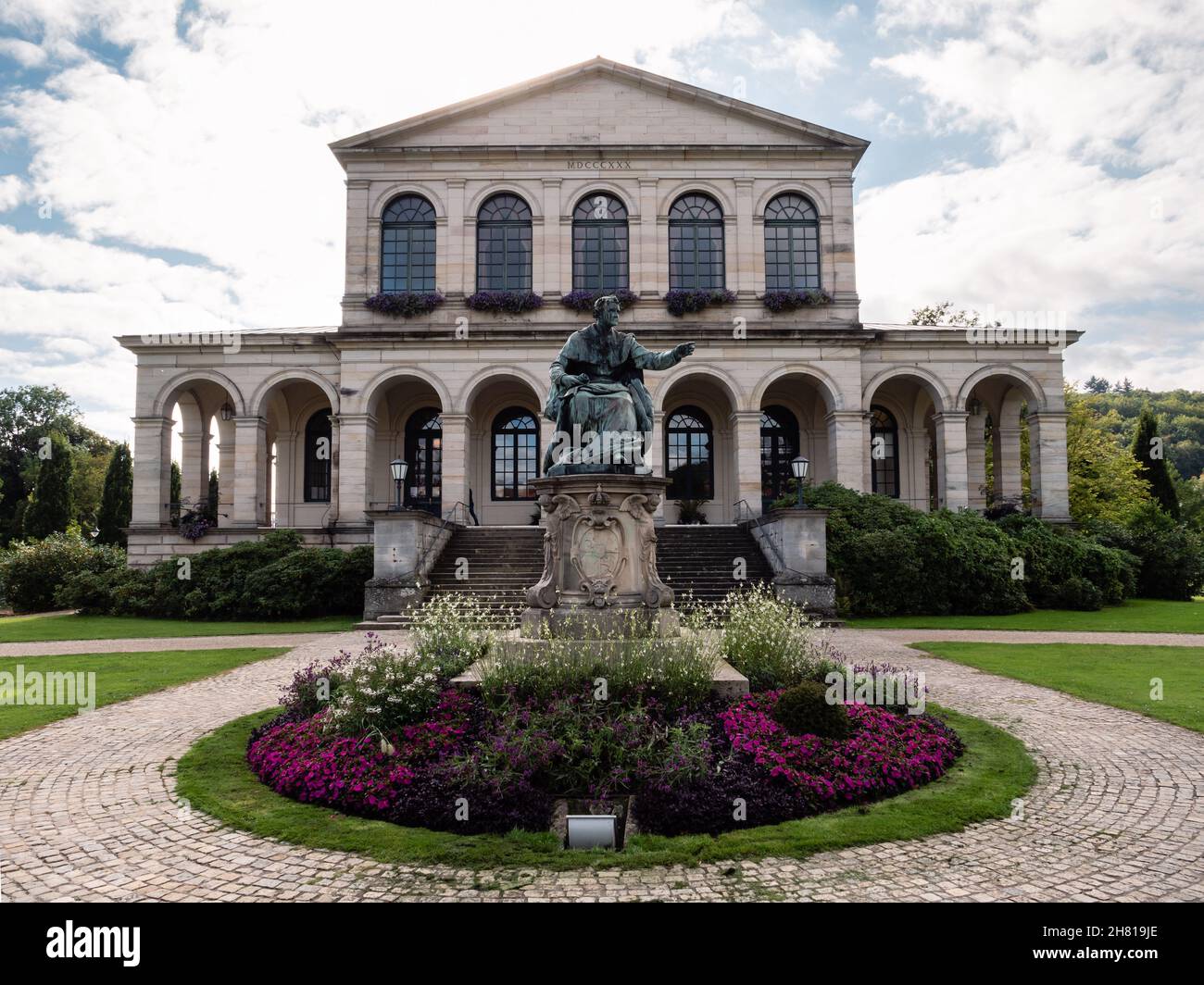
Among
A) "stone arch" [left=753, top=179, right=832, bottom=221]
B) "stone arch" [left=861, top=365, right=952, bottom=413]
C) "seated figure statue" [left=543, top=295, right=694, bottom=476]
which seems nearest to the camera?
"seated figure statue" [left=543, top=295, right=694, bottom=476]

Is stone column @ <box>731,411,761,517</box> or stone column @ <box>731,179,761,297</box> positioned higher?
stone column @ <box>731,179,761,297</box>

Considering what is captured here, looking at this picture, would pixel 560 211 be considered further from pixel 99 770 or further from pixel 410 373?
pixel 99 770

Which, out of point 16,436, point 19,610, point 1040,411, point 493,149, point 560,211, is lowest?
point 19,610

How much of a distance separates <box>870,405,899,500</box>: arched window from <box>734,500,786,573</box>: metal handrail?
7363 millimetres

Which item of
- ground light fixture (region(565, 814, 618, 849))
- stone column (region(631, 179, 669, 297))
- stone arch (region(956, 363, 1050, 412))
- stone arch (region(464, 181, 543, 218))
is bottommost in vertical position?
ground light fixture (region(565, 814, 618, 849))

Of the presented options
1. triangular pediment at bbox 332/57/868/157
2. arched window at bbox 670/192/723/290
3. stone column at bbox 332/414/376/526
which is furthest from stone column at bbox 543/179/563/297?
stone column at bbox 332/414/376/526

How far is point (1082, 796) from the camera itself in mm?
5742

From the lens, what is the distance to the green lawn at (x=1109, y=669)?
8.67 meters

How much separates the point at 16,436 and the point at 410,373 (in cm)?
5472

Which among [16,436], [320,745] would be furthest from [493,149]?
[16,436]

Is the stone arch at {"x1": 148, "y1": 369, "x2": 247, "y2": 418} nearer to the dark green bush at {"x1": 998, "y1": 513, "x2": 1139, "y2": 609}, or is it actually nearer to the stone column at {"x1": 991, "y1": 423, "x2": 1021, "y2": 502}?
the dark green bush at {"x1": 998, "y1": 513, "x2": 1139, "y2": 609}

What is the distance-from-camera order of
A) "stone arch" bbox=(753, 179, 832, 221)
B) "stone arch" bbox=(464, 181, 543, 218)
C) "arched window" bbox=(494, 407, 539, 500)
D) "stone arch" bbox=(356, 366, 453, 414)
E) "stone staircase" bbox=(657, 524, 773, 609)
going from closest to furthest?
"stone staircase" bbox=(657, 524, 773, 609), "stone arch" bbox=(356, 366, 453, 414), "stone arch" bbox=(464, 181, 543, 218), "stone arch" bbox=(753, 179, 832, 221), "arched window" bbox=(494, 407, 539, 500)

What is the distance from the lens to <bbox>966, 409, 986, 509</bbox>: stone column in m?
28.2

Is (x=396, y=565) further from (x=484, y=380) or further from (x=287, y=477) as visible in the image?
(x=287, y=477)
